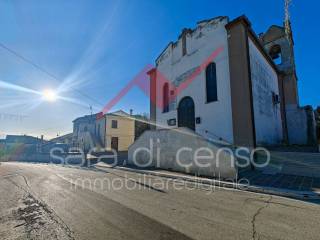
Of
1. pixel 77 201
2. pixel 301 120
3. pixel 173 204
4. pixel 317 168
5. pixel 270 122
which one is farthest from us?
pixel 301 120

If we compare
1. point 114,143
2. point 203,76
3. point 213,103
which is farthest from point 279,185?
point 114,143

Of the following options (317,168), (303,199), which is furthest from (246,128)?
(303,199)

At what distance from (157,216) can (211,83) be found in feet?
36.0

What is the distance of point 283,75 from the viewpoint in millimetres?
20312

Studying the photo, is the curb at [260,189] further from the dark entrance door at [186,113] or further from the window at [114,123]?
the window at [114,123]

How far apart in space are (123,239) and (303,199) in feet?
16.8

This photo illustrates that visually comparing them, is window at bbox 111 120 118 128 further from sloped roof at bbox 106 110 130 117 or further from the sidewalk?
the sidewalk

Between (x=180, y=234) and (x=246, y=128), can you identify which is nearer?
(x=180, y=234)

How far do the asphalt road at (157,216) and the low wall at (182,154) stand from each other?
8.31 ft

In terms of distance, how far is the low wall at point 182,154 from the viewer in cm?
835

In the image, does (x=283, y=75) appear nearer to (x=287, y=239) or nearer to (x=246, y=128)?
(x=246, y=128)

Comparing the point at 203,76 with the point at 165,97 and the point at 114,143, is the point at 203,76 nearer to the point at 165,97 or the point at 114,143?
the point at 165,97

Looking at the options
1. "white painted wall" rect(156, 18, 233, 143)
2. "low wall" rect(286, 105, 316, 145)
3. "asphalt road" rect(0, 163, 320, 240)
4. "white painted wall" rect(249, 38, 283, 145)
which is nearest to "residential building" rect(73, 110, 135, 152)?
"white painted wall" rect(156, 18, 233, 143)

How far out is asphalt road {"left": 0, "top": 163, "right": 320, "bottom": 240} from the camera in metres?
3.15
